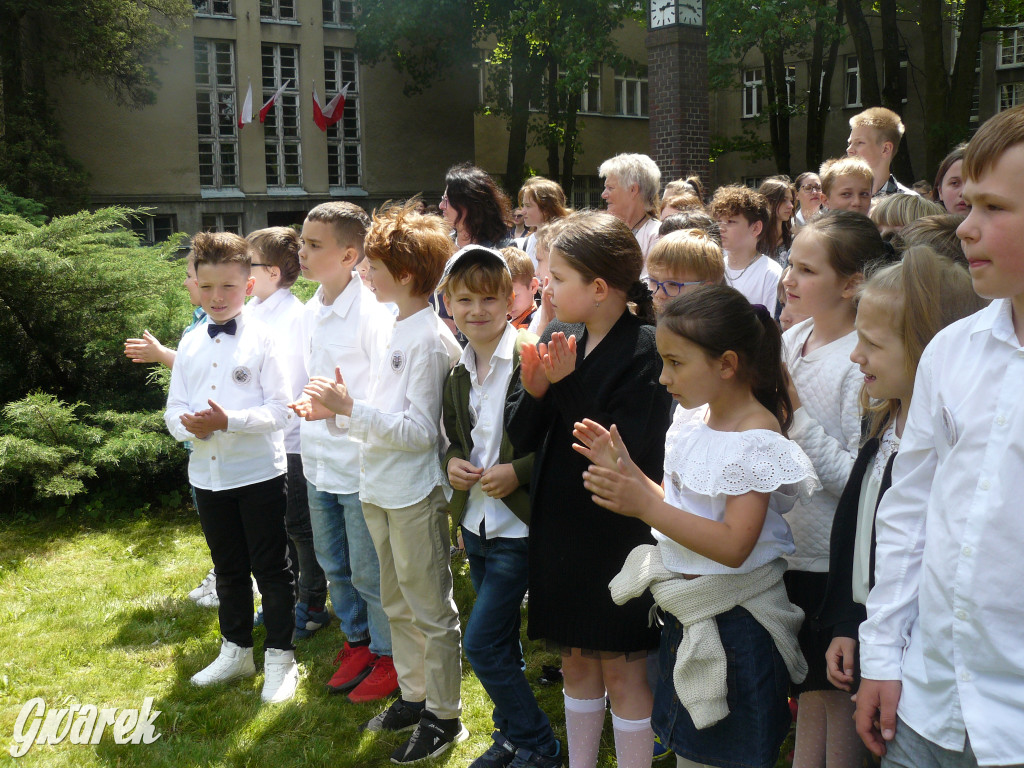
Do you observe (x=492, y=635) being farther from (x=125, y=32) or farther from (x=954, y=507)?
(x=125, y=32)

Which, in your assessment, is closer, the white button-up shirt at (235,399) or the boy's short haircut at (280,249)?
the white button-up shirt at (235,399)

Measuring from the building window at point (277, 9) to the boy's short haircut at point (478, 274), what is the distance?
24042 millimetres

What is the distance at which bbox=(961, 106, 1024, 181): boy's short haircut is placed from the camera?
1.59 meters

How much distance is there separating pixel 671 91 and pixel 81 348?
27.9ft

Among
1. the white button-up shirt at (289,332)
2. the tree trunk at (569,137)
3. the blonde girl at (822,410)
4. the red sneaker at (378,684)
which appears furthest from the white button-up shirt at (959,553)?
the tree trunk at (569,137)

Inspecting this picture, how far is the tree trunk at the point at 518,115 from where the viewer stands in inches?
931

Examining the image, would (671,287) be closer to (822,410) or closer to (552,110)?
(822,410)

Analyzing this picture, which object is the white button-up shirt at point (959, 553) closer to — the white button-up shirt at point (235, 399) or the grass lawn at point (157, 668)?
the grass lawn at point (157, 668)

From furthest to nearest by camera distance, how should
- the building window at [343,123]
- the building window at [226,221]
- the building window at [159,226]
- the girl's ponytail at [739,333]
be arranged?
the building window at [343,123], the building window at [226,221], the building window at [159,226], the girl's ponytail at [739,333]

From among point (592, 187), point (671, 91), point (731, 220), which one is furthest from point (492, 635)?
point (592, 187)

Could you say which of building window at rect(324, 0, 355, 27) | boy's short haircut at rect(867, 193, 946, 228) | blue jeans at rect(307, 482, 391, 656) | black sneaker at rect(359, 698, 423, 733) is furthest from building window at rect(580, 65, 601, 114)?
black sneaker at rect(359, 698, 423, 733)

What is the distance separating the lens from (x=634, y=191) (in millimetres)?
5500

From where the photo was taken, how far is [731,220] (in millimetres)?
4684

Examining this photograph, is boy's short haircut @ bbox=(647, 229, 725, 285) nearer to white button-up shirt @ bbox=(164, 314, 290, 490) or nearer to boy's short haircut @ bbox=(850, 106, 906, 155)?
white button-up shirt @ bbox=(164, 314, 290, 490)
